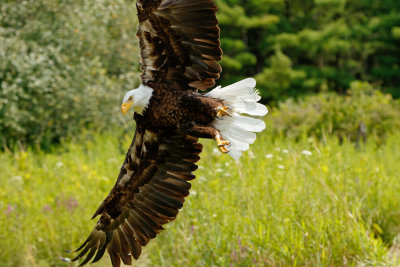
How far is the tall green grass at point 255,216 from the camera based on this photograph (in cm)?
360

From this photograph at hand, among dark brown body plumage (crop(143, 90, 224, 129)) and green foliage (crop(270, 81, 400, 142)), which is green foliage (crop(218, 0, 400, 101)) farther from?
dark brown body plumage (crop(143, 90, 224, 129))

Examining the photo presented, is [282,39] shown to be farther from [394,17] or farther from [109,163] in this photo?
[109,163]

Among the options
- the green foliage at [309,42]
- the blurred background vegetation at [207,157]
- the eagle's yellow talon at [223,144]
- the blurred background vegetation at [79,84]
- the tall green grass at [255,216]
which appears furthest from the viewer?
the green foliage at [309,42]

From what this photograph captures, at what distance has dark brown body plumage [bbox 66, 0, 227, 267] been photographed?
10.5ft

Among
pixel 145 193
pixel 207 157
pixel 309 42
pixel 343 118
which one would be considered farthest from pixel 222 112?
pixel 309 42

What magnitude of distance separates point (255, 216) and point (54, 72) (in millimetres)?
6091

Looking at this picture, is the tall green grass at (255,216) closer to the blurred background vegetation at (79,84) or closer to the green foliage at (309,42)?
the blurred background vegetation at (79,84)

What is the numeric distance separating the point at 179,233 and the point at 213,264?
50cm

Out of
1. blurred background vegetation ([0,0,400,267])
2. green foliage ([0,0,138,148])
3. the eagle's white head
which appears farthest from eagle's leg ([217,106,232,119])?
green foliage ([0,0,138,148])

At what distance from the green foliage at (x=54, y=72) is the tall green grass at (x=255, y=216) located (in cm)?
341

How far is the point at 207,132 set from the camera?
3178 mm

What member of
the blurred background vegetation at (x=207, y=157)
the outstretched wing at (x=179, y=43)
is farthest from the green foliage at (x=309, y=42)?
the outstretched wing at (x=179, y=43)

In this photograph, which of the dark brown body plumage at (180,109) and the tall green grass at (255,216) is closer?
the dark brown body plumage at (180,109)

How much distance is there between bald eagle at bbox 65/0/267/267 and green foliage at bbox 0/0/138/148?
5.42 m
